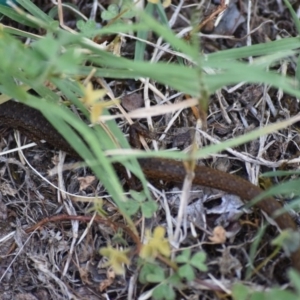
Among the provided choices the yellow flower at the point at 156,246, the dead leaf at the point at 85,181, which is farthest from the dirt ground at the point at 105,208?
the yellow flower at the point at 156,246

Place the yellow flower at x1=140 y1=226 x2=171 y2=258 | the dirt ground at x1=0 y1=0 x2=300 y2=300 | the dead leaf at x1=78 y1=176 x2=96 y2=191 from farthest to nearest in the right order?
the dead leaf at x1=78 y1=176 x2=96 y2=191
the dirt ground at x1=0 y1=0 x2=300 y2=300
the yellow flower at x1=140 y1=226 x2=171 y2=258

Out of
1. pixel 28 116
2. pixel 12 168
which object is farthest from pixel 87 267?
pixel 28 116

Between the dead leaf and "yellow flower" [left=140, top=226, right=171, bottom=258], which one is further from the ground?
"yellow flower" [left=140, top=226, right=171, bottom=258]

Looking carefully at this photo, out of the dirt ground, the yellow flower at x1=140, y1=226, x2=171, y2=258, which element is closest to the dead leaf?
the dirt ground

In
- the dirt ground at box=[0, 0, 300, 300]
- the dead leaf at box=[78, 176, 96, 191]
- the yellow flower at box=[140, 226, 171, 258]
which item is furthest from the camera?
the dead leaf at box=[78, 176, 96, 191]

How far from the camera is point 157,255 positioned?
9.48ft

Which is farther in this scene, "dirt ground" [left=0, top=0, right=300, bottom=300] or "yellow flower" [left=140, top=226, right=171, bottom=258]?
"dirt ground" [left=0, top=0, right=300, bottom=300]

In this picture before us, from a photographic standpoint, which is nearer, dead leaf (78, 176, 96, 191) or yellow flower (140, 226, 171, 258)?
yellow flower (140, 226, 171, 258)

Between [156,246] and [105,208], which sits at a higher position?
[156,246]

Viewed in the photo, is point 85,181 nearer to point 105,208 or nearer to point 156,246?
point 105,208

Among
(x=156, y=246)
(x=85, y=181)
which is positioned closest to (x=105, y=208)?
(x=85, y=181)

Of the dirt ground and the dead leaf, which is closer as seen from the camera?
the dirt ground

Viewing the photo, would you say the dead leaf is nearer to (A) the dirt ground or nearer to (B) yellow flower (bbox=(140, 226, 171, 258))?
(A) the dirt ground

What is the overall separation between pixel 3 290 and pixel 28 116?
119cm
